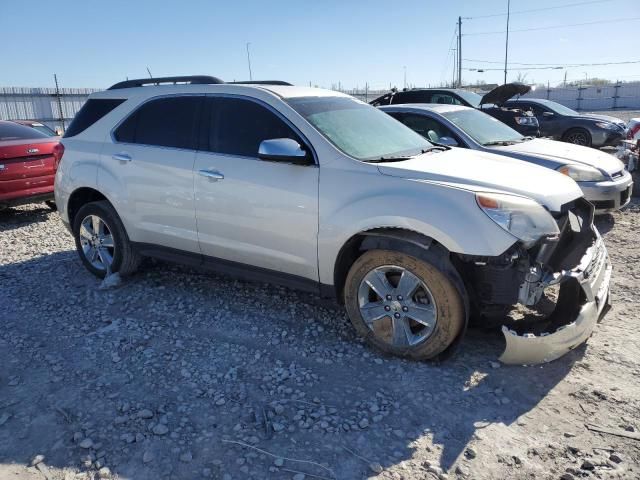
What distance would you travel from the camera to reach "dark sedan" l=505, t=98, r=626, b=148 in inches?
529

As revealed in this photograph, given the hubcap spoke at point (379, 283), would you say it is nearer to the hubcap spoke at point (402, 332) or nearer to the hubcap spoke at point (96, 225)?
the hubcap spoke at point (402, 332)

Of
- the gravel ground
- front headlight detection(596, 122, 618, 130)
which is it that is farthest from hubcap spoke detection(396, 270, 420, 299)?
front headlight detection(596, 122, 618, 130)

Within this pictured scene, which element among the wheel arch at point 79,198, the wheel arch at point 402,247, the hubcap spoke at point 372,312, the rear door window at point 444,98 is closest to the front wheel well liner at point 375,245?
the wheel arch at point 402,247

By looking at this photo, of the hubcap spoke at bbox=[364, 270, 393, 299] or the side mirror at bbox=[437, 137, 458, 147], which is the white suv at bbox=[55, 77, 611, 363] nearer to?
the hubcap spoke at bbox=[364, 270, 393, 299]

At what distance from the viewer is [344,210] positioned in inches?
141

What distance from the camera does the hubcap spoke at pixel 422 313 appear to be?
3406 mm

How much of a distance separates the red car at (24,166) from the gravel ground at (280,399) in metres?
3.78

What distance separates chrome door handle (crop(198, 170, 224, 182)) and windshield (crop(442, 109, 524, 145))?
13.1ft

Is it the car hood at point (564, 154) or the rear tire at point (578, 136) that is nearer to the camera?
the car hood at point (564, 154)

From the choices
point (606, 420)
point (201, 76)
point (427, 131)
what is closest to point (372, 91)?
point (427, 131)

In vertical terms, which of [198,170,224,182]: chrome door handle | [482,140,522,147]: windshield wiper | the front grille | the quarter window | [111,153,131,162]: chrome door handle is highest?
the quarter window

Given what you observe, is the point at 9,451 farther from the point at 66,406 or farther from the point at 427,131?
the point at 427,131

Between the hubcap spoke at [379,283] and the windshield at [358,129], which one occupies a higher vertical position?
the windshield at [358,129]

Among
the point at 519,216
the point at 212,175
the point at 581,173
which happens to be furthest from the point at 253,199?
the point at 581,173
